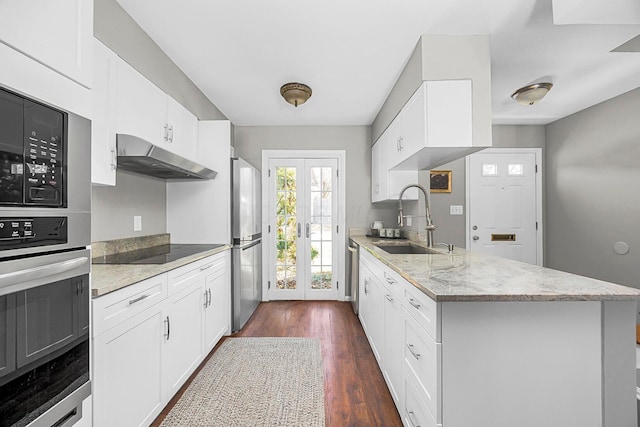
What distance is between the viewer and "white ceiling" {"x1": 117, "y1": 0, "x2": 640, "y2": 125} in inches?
73.5

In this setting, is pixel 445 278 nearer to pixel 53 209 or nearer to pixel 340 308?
pixel 53 209

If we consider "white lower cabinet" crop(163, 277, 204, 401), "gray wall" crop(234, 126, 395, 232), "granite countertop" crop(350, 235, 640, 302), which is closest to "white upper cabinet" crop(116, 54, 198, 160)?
"white lower cabinet" crop(163, 277, 204, 401)

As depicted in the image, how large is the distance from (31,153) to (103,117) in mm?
902

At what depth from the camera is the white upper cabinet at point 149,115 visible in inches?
68.6

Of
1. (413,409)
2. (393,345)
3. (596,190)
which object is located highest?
(596,190)

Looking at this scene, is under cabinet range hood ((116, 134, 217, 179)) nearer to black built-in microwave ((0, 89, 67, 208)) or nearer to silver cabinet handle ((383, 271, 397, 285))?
black built-in microwave ((0, 89, 67, 208))

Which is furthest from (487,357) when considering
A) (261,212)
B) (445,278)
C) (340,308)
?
(261,212)

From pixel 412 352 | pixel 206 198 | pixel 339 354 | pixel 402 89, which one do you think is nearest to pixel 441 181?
pixel 402 89

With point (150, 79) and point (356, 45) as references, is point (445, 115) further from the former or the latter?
point (150, 79)

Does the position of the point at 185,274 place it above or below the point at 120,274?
below

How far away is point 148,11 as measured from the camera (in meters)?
1.91

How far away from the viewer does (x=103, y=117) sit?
5.23 ft

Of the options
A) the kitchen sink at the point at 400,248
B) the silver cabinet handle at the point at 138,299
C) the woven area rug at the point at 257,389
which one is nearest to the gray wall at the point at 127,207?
the silver cabinet handle at the point at 138,299

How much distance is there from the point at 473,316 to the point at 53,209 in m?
1.47
